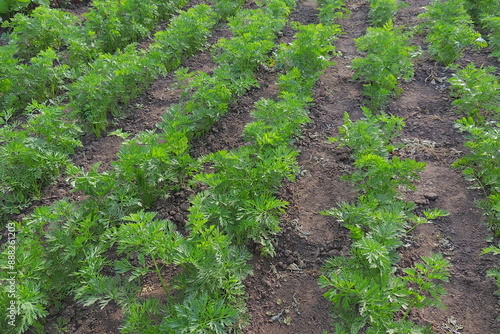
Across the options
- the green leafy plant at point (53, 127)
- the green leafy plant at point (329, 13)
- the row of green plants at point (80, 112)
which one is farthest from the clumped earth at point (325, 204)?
the green leafy plant at point (329, 13)

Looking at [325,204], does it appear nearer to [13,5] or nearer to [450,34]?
[450,34]

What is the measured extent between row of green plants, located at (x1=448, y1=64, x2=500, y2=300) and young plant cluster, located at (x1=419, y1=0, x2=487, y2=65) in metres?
0.93

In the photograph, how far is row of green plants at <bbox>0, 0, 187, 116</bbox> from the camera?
5895 millimetres

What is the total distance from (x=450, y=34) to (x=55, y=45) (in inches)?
314

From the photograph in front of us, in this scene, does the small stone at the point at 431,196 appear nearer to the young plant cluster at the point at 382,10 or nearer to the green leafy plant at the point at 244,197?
the green leafy plant at the point at 244,197

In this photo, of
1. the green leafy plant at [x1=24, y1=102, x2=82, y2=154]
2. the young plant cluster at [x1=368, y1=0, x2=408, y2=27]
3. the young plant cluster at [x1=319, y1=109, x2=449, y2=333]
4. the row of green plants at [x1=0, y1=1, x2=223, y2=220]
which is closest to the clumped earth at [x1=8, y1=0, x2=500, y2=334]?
the row of green plants at [x1=0, y1=1, x2=223, y2=220]

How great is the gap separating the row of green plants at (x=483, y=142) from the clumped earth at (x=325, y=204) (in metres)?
0.15

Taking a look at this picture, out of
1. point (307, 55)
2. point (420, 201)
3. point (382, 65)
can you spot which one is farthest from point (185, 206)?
point (382, 65)

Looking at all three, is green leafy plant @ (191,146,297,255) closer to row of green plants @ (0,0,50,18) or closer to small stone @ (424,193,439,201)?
small stone @ (424,193,439,201)

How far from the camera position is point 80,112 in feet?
18.1

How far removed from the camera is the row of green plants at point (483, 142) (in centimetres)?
401

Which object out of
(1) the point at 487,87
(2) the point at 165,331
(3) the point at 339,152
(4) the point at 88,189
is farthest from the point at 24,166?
(1) the point at 487,87

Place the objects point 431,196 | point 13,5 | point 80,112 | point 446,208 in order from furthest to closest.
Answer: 1. point 13,5
2. point 80,112
3. point 431,196
4. point 446,208

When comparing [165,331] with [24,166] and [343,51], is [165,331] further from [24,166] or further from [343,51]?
[343,51]
